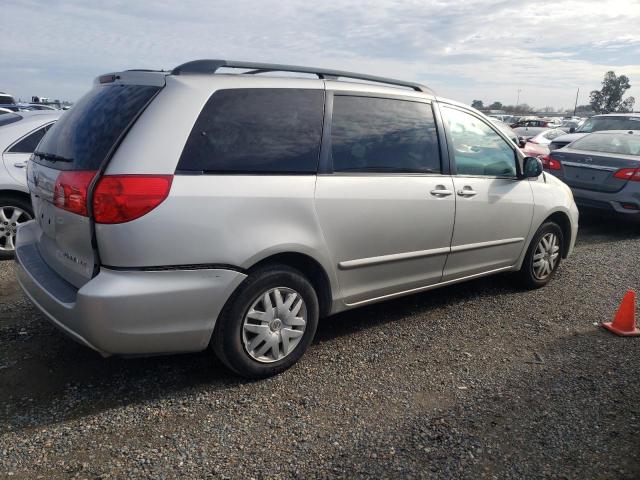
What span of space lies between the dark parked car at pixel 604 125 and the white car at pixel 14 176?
9.88 meters

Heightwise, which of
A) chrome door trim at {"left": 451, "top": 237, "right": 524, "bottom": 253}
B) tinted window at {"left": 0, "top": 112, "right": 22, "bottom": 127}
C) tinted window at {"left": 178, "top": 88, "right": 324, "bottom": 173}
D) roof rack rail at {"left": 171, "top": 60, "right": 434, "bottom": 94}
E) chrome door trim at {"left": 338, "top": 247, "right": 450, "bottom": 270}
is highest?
roof rack rail at {"left": 171, "top": 60, "right": 434, "bottom": 94}

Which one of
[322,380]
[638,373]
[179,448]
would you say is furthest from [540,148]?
[179,448]

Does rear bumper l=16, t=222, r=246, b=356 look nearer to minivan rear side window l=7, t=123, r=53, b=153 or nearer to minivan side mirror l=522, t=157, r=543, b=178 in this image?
minivan side mirror l=522, t=157, r=543, b=178

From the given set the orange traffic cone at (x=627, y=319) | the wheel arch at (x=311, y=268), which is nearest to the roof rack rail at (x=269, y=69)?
the wheel arch at (x=311, y=268)

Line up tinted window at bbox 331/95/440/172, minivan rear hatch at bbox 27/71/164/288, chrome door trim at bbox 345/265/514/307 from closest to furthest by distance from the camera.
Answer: minivan rear hatch at bbox 27/71/164/288 → tinted window at bbox 331/95/440/172 → chrome door trim at bbox 345/265/514/307

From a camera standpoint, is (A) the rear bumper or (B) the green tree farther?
(B) the green tree

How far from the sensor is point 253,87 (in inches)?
129

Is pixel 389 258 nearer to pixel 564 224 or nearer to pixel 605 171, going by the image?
pixel 564 224

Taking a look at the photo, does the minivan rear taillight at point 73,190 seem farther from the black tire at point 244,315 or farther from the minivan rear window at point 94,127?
the black tire at point 244,315

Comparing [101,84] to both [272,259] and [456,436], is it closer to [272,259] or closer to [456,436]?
[272,259]

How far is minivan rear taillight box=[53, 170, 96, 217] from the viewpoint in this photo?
2.85 meters

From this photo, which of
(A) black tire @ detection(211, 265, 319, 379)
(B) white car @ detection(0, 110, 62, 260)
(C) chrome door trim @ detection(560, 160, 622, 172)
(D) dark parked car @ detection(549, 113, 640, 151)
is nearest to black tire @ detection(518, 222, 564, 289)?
(A) black tire @ detection(211, 265, 319, 379)

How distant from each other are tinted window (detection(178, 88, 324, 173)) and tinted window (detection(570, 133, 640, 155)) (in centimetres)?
645

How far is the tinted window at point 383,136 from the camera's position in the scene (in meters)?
3.64
